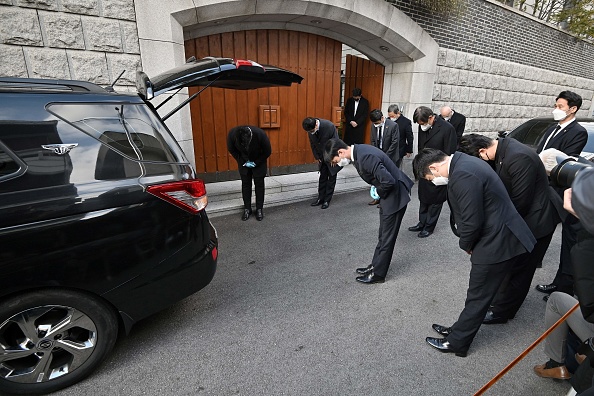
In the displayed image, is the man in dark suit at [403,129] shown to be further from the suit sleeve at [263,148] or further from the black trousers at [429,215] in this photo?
the suit sleeve at [263,148]

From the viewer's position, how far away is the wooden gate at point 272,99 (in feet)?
20.4

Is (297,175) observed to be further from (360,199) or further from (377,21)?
(377,21)

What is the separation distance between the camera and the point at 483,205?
2275 mm

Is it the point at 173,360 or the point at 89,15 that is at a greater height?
the point at 89,15

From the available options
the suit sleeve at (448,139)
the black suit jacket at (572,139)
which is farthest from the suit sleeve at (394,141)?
the black suit jacket at (572,139)

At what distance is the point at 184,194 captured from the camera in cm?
236

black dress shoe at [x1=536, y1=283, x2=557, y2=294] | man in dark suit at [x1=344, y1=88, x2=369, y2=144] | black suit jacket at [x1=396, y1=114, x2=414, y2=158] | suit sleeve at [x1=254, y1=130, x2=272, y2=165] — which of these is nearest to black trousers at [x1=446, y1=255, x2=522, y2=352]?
black dress shoe at [x1=536, y1=283, x2=557, y2=294]

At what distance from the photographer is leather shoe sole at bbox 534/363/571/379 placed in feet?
7.11

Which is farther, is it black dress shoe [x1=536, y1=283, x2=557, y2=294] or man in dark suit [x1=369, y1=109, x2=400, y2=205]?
man in dark suit [x1=369, y1=109, x2=400, y2=205]

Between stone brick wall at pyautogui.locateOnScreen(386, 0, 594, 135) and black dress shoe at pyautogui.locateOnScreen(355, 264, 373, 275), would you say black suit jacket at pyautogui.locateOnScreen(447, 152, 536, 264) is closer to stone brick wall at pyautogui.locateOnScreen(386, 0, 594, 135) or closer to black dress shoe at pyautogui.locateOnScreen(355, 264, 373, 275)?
black dress shoe at pyautogui.locateOnScreen(355, 264, 373, 275)

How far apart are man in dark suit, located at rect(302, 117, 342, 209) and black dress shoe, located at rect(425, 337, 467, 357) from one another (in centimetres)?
343

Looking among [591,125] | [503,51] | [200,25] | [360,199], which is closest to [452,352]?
[360,199]

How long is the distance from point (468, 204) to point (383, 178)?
3.52 feet

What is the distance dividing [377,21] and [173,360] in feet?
22.5
